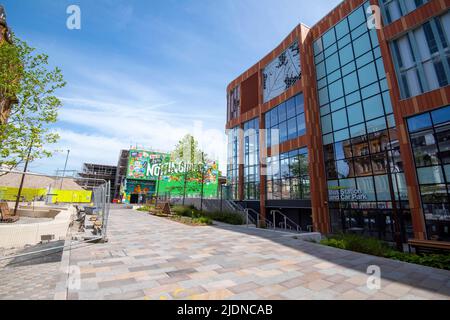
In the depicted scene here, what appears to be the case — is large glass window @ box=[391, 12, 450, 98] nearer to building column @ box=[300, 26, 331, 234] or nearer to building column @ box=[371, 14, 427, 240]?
building column @ box=[371, 14, 427, 240]

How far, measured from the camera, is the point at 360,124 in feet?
61.8

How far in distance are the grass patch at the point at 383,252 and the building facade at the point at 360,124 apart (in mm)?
2512

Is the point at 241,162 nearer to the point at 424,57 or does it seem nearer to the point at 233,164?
the point at 233,164

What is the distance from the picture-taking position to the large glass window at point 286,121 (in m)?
23.2

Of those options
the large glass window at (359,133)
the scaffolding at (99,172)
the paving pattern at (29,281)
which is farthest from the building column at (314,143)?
the scaffolding at (99,172)

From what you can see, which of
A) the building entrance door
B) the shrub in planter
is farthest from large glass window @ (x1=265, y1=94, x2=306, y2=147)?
the building entrance door

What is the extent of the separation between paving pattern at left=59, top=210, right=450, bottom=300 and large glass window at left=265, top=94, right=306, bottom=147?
16.7 m

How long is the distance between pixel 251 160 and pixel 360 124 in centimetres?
1393

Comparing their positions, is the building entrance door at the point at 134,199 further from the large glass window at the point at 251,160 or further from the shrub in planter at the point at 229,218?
the shrub in planter at the point at 229,218

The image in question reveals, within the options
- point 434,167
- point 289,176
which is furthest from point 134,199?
point 434,167

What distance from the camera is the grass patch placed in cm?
722

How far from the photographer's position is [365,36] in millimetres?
19234
